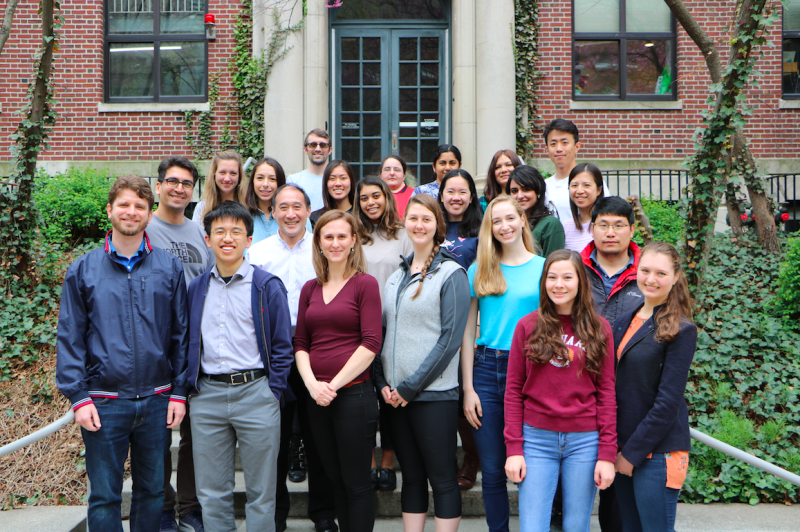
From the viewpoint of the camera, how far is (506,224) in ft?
10.8

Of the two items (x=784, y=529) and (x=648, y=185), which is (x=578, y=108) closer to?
(x=648, y=185)

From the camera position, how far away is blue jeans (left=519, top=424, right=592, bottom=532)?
9.27 feet

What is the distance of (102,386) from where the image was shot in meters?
3.05

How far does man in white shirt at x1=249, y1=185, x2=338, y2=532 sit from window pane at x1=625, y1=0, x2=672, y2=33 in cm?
873

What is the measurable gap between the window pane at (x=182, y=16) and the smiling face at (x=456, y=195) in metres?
7.91

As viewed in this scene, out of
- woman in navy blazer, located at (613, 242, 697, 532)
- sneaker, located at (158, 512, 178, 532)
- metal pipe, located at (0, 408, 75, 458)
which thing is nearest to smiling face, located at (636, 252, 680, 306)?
woman in navy blazer, located at (613, 242, 697, 532)

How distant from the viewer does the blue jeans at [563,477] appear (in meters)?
2.83

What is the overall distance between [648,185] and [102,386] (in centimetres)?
884

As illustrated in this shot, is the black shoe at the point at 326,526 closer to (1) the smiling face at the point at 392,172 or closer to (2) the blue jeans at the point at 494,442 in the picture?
(2) the blue jeans at the point at 494,442

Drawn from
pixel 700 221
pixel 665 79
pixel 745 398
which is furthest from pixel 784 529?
pixel 665 79

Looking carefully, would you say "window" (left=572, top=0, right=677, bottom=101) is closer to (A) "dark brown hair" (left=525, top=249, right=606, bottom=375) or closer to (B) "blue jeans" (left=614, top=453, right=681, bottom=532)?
(A) "dark brown hair" (left=525, top=249, right=606, bottom=375)

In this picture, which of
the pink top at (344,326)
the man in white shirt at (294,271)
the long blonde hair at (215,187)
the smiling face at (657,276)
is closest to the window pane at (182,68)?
the long blonde hair at (215,187)

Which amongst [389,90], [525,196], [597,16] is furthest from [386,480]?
[597,16]

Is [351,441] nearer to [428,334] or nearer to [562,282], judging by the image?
[428,334]
